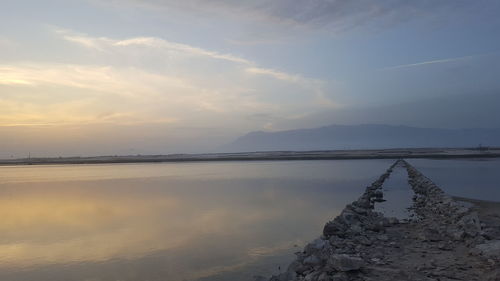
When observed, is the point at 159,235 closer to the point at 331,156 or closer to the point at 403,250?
the point at 403,250

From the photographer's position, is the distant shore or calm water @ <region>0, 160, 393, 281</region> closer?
calm water @ <region>0, 160, 393, 281</region>

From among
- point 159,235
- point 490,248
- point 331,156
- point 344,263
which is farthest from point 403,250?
point 331,156

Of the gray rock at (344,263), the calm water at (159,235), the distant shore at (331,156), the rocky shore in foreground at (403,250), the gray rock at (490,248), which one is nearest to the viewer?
the rocky shore in foreground at (403,250)

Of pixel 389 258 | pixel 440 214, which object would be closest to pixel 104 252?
pixel 389 258

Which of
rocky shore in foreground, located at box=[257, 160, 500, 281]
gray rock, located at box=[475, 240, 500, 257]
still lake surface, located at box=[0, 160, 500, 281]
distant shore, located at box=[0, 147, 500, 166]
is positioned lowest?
still lake surface, located at box=[0, 160, 500, 281]

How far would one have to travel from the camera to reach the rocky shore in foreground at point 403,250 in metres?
5.82

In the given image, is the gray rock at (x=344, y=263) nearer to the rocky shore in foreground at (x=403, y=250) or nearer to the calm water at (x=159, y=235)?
the rocky shore in foreground at (x=403, y=250)

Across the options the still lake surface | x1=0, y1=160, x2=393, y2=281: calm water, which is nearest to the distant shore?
the still lake surface

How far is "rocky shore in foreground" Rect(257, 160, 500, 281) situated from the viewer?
5.82m

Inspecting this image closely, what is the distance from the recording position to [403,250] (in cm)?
738

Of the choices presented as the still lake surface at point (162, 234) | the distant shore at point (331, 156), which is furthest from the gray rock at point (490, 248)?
the distant shore at point (331, 156)

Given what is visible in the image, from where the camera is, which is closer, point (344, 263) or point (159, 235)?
point (344, 263)

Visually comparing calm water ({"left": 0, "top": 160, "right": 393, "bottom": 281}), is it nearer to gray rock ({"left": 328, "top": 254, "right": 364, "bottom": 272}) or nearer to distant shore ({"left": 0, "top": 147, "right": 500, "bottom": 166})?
gray rock ({"left": 328, "top": 254, "right": 364, "bottom": 272})

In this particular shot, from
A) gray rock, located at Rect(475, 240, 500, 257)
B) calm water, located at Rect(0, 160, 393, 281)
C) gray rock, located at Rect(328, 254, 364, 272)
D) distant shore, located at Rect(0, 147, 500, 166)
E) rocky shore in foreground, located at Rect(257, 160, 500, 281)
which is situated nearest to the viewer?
rocky shore in foreground, located at Rect(257, 160, 500, 281)
